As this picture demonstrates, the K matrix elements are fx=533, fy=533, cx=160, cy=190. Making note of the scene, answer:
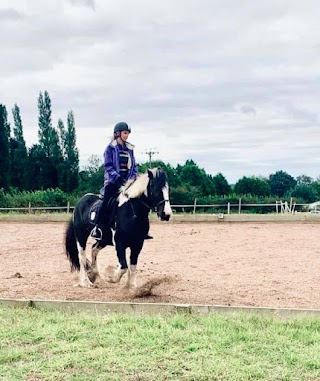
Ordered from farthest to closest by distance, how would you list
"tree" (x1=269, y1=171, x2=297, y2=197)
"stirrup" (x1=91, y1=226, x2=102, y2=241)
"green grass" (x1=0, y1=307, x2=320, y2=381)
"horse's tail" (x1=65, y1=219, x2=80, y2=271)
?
"tree" (x1=269, y1=171, x2=297, y2=197) < "horse's tail" (x1=65, y1=219, x2=80, y2=271) < "stirrup" (x1=91, y1=226, x2=102, y2=241) < "green grass" (x1=0, y1=307, x2=320, y2=381)

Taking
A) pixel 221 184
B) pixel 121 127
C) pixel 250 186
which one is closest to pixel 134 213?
pixel 121 127

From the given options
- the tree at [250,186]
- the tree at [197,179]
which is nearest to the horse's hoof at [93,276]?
the tree at [197,179]

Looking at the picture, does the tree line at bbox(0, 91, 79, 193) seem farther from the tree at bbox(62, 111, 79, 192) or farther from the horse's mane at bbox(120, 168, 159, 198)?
the horse's mane at bbox(120, 168, 159, 198)

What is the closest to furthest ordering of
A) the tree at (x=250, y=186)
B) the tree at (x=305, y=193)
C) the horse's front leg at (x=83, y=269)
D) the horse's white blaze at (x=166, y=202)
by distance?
the horse's white blaze at (x=166, y=202) → the horse's front leg at (x=83, y=269) → the tree at (x=250, y=186) → the tree at (x=305, y=193)

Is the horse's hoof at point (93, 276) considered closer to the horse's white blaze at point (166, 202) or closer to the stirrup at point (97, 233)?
the stirrup at point (97, 233)

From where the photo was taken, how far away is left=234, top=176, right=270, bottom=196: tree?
50.9 m

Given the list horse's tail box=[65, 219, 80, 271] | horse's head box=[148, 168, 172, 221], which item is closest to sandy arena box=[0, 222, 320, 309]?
horse's tail box=[65, 219, 80, 271]

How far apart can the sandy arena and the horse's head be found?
3.17 feet

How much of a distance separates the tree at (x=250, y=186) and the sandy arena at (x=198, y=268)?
34.7 meters

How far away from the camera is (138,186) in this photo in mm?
6199

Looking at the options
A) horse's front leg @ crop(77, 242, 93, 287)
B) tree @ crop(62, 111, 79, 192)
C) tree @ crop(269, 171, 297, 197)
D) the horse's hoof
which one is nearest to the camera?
horse's front leg @ crop(77, 242, 93, 287)

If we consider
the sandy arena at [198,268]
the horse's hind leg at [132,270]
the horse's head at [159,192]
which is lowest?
the sandy arena at [198,268]

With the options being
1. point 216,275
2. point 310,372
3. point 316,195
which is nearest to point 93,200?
point 216,275

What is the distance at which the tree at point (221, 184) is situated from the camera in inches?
2012
